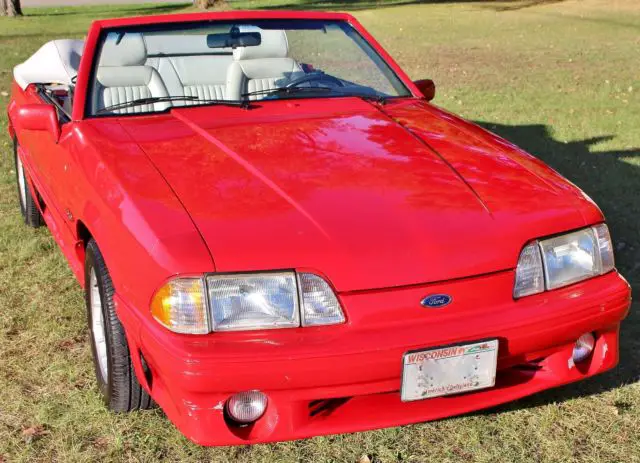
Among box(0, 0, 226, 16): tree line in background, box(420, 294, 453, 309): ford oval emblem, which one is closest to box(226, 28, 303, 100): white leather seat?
box(420, 294, 453, 309): ford oval emblem

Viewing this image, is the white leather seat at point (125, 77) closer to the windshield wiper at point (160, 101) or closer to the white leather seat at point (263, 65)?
the windshield wiper at point (160, 101)

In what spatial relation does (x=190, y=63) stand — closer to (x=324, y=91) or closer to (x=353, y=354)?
(x=324, y=91)

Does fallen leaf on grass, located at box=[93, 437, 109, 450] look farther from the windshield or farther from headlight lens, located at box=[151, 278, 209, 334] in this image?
the windshield

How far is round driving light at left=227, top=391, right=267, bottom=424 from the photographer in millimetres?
2455

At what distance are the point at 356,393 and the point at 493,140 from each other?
1424 millimetres

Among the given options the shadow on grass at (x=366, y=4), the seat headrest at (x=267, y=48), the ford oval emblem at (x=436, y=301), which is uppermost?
the seat headrest at (x=267, y=48)

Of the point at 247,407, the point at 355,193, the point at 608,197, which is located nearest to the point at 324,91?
the point at 355,193

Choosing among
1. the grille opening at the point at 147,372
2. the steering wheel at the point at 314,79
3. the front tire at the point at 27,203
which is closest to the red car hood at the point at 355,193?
the steering wheel at the point at 314,79

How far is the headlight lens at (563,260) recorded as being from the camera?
2602 millimetres

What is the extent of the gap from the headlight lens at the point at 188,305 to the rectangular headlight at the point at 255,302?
32 mm

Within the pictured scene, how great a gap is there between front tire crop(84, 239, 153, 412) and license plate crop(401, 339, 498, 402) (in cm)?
101

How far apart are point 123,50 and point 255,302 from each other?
1.95m

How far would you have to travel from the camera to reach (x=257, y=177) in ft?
9.30

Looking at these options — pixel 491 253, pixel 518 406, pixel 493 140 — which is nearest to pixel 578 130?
pixel 493 140
